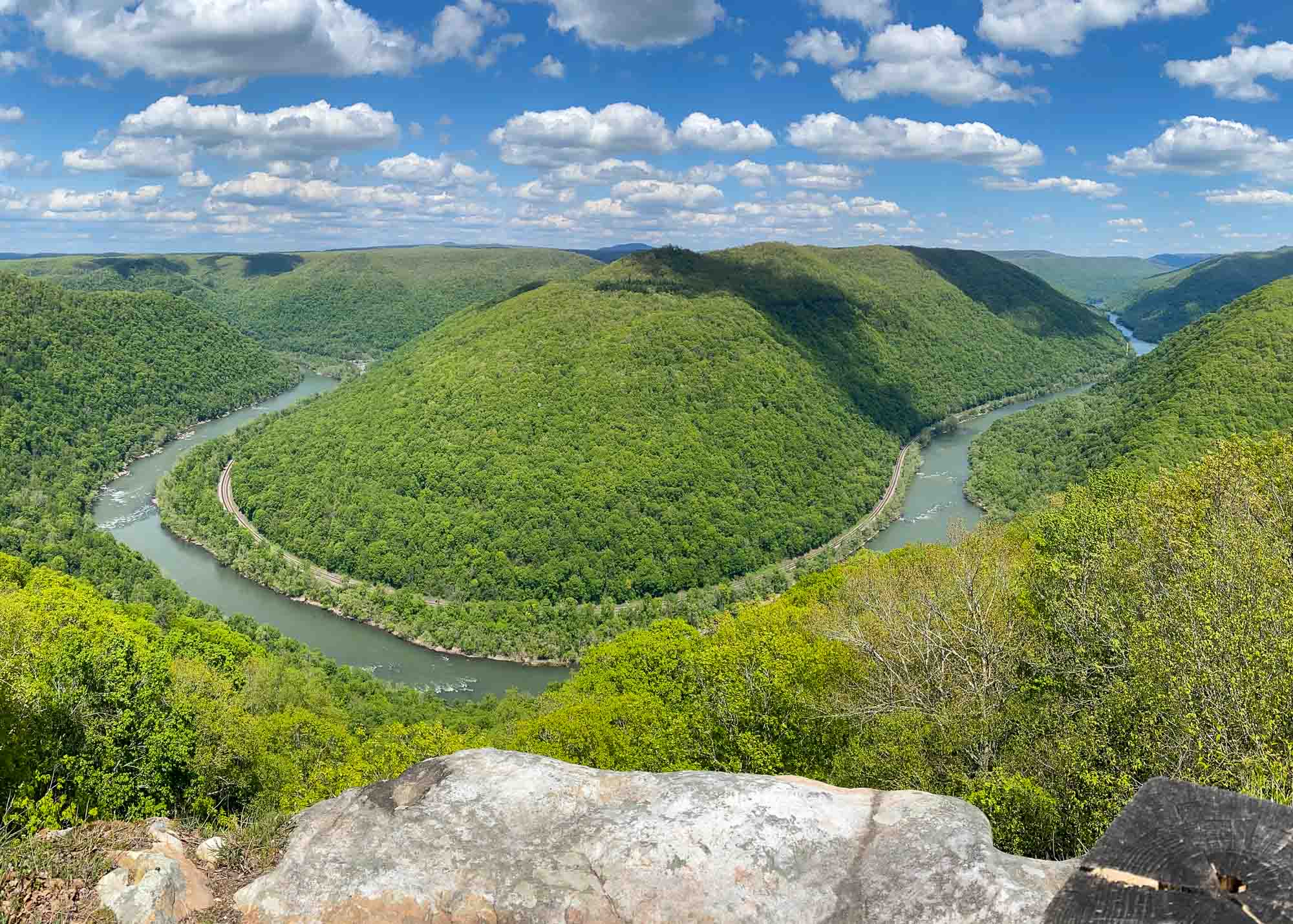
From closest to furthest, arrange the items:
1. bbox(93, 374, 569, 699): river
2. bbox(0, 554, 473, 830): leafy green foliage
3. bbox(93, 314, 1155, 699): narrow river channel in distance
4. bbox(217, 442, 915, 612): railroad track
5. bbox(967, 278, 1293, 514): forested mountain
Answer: bbox(0, 554, 473, 830): leafy green foliage → bbox(93, 374, 569, 699): river → bbox(93, 314, 1155, 699): narrow river channel in distance → bbox(967, 278, 1293, 514): forested mountain → bbox(217, 442, 915, 612): railroad track

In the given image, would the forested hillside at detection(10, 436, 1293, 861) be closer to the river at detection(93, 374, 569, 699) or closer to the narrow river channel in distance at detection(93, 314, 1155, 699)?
the narrow river channel in distance at detection(93, 314, 1155, 699)

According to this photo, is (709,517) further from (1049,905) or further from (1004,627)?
(1049,905)

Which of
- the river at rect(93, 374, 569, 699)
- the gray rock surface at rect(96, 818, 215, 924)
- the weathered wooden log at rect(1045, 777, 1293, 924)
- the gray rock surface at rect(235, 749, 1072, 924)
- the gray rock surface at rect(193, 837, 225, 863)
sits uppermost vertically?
the weathered wooden log at rect(1045, 777, 1293, 924)

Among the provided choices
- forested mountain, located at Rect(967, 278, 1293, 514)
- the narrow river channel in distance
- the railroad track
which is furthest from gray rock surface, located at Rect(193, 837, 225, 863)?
forested mountain, located at Rect(967, 278, 1293, 514)

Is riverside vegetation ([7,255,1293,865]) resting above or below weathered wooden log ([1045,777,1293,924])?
below

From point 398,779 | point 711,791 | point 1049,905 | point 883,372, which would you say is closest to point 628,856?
point 711,791
